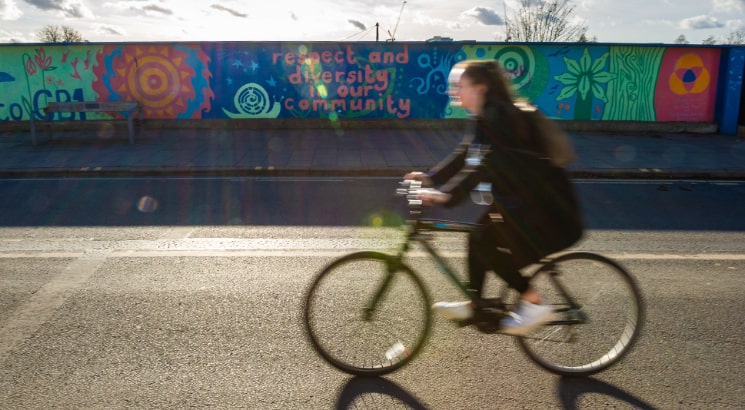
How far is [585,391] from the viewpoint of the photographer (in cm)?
311

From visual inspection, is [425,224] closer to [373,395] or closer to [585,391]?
[373,395]

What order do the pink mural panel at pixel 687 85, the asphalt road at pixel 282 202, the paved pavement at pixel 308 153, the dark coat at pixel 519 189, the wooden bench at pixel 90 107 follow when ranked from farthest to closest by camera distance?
1. the pink mural panel at pixel 687 85
2. the wooden bench at pixel 90 107
3. the paved pavement at pixel 308 153
4. the asphalt road at pixel 282 202
5. the dark coat at pixel 519 189

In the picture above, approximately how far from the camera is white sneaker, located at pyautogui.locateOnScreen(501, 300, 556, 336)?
121 inches

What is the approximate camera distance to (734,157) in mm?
10883

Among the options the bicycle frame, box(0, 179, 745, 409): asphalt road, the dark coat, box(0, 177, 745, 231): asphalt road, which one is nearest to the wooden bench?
box(0, 177, 745, 231): asphalt road

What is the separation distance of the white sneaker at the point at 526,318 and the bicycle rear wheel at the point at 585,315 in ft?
0.24

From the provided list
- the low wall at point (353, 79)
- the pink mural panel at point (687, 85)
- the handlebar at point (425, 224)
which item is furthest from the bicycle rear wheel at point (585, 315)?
the pink mural panel at point (687, 85)

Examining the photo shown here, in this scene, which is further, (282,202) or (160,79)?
(160,79)

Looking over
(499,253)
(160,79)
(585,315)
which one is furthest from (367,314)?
(160,79)

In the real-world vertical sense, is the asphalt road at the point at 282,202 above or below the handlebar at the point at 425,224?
below

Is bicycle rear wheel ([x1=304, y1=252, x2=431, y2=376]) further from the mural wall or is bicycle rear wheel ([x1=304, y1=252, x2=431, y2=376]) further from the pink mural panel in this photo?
the pink mural panel

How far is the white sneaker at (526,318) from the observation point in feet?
10.1

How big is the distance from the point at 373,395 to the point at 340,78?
12.1 meters

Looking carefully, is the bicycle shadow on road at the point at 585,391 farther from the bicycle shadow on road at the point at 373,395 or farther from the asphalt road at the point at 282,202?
the asphalt road at the point at 282,202
